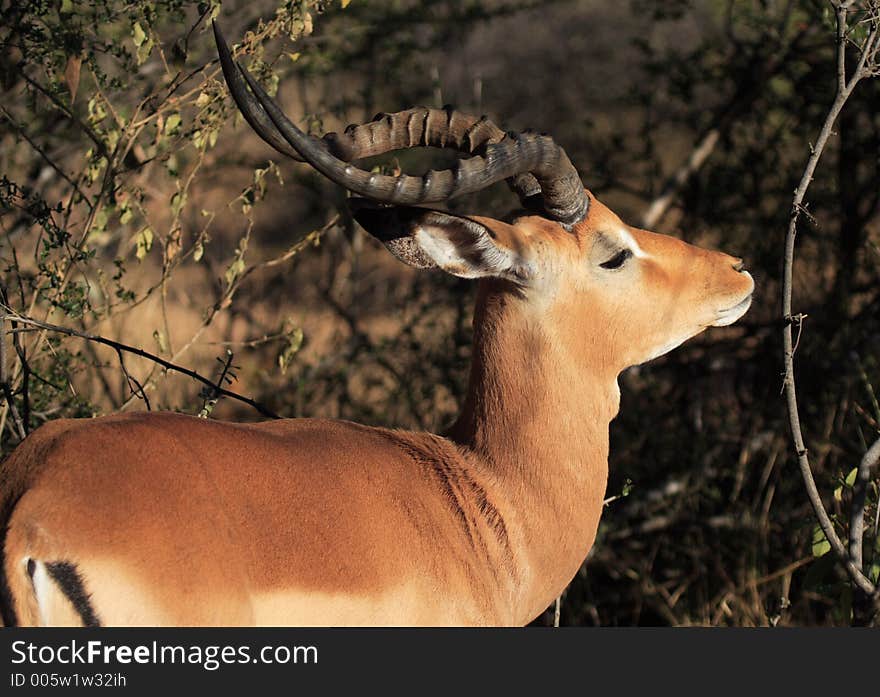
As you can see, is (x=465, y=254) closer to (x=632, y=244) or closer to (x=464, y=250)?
(x=464, y=250)

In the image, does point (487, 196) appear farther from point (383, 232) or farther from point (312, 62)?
point (383, 232)

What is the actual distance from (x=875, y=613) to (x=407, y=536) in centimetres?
190

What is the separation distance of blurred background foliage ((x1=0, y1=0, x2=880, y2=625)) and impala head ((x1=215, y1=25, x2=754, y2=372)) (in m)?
0.68

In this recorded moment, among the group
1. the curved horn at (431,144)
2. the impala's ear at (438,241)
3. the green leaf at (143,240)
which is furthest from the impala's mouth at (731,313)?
the green leaf at (143,240)

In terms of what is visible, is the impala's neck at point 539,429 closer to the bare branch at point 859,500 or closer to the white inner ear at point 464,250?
the white inner ear at point 464,250

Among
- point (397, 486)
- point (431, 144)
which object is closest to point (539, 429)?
point (397, 486)

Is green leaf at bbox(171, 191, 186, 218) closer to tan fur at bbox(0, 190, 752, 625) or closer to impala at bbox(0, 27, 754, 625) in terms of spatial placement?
impala at bbox(0, 27, 754, 625)

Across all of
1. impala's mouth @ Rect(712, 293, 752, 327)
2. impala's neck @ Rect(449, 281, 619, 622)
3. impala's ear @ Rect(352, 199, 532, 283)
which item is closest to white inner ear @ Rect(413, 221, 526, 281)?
impala's ear @ Rect(352, 199, 532, 283)

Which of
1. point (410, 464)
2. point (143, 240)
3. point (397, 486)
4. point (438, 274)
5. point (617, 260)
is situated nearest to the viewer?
point (397, 486)

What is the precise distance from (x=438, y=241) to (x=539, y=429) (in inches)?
26.9

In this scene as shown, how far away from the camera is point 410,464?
12.3ft

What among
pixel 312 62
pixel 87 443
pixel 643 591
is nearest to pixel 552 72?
pixel 312 62

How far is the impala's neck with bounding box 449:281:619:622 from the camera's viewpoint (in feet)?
12.6

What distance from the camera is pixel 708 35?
8.34m
